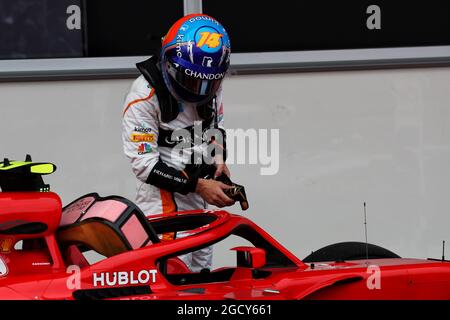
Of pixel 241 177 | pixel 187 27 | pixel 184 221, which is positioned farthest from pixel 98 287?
pixel 241 177

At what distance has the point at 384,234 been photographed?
A: 24.4 feet

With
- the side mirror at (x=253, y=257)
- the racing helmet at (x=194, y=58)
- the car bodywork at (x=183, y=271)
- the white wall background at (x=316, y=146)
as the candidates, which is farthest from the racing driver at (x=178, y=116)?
the white wall background at (x=316, y=146)

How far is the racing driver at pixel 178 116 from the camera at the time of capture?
17.3 feet

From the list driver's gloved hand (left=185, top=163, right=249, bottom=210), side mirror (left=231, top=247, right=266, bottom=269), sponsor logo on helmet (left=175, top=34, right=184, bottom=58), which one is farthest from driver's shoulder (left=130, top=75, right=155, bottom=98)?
side mirror (left=231, top=247, right=266, bottom=269)

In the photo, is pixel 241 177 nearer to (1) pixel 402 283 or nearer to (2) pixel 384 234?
(2) pixel 384 234

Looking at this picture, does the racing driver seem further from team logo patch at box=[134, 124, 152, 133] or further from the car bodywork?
the car bodywork

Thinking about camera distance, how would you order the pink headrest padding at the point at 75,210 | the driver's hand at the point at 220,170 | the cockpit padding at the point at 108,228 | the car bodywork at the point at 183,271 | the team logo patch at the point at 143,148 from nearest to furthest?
the car bodywork at the point at 183,271 → the cockpit padding at the point at 108,228 → the pink headrest padding at the point at 75,210 → the team logo patch at the point at 143,148 → the driver's hand at the point at 220,170

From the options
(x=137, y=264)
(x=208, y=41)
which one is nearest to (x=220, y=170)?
(x=208, y=41)

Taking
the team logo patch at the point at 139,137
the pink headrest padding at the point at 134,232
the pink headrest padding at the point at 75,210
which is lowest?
the pink headrest padding at the point at 134,232

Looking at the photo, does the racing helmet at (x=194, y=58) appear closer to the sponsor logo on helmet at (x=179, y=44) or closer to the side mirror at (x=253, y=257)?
the sponsor logo on helmet at (x=179, y=44)

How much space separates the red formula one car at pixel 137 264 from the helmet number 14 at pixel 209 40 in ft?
2.68

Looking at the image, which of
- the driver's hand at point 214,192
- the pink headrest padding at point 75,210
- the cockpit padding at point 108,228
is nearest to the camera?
the cockpit padding at point 108,228

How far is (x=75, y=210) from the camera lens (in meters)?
4.81
